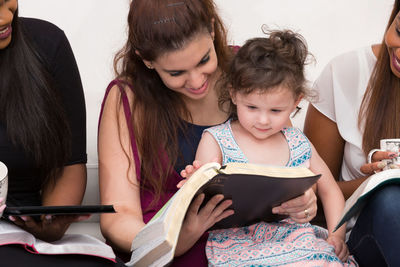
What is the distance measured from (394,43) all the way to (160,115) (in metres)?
0.70

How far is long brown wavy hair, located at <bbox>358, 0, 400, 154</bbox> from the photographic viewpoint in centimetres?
187

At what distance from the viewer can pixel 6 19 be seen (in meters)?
1.55

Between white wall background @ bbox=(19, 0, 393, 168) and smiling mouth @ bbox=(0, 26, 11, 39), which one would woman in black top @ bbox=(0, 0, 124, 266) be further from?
white wall background @ bbox=(19, 0, 393, 168)

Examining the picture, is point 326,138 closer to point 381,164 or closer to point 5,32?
point 381,164

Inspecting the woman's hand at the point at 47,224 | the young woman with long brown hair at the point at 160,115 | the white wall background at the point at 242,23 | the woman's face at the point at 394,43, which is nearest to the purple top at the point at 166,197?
Result: the young woman with long brown hair at the point at 160,115

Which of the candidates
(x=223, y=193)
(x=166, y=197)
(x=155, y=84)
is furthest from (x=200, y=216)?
(x=155, y=84)

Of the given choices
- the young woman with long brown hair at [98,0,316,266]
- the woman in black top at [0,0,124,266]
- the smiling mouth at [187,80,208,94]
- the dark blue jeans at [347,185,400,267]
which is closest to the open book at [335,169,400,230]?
the dark blue jeans at [347,185,400,267]

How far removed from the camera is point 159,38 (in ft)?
5.25

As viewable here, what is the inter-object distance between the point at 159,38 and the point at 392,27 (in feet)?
2.24

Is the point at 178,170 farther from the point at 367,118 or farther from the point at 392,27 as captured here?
the point at 392,27

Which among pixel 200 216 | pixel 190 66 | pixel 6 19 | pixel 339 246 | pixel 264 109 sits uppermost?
pixel 6 19

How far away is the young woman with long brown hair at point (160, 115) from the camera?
160 centimetres

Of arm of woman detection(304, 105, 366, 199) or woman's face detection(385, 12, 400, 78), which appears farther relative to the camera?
arm of woman detection(304, 105, 366, 199)

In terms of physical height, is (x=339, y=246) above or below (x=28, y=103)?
below
